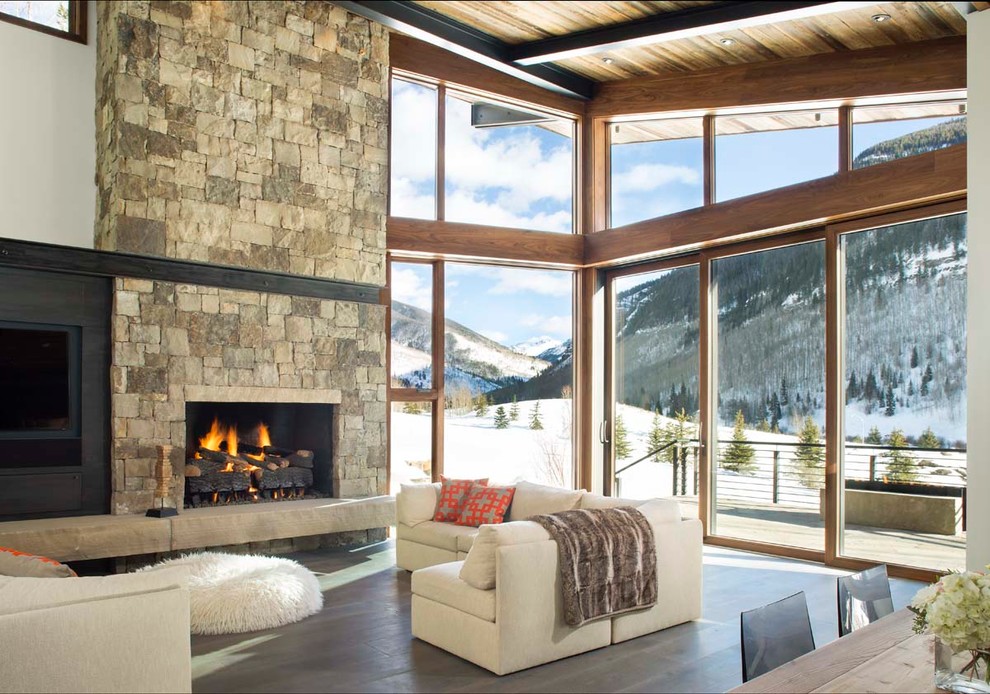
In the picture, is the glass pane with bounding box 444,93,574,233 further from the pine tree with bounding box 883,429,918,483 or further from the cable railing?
the pine tree with bounding box 883,429,918,483

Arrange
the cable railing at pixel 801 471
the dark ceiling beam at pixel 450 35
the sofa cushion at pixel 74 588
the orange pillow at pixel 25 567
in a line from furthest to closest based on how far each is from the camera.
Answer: the dark ceiling beam at pixel 450 35 < the cable railing at pixel 801 471 < the orange pillow at pixel 25 567 < the sofa cushion at pixel 74 588

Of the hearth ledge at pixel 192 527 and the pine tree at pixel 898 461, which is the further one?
the pine tree at pixel 898 461

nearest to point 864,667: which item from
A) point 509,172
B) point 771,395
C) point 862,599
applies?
point 862,599

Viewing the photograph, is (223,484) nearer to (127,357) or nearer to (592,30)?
(127,357)

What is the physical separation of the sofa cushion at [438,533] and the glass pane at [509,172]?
11.4 ft

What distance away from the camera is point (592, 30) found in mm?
7215

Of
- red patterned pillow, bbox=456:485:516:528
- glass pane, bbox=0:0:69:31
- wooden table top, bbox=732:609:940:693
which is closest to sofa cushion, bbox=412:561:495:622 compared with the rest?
red patterned pillow, bbox=456:485:516:528

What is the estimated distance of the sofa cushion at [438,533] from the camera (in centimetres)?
571

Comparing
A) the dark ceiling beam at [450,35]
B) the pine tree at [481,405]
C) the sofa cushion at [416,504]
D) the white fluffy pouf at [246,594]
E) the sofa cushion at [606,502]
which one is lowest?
the white fluffy pouf at [246,594]

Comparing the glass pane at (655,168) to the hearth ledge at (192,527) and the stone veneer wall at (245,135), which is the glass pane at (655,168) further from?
the hearth ledge at (192,527)

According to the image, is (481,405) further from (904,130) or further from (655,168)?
(904,130)

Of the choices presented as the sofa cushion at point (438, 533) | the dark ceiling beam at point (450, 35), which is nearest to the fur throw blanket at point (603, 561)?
the sofa cushion at point (438, 533)

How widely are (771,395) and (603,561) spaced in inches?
142

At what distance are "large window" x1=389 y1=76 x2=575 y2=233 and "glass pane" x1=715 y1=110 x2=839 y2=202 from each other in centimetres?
186
